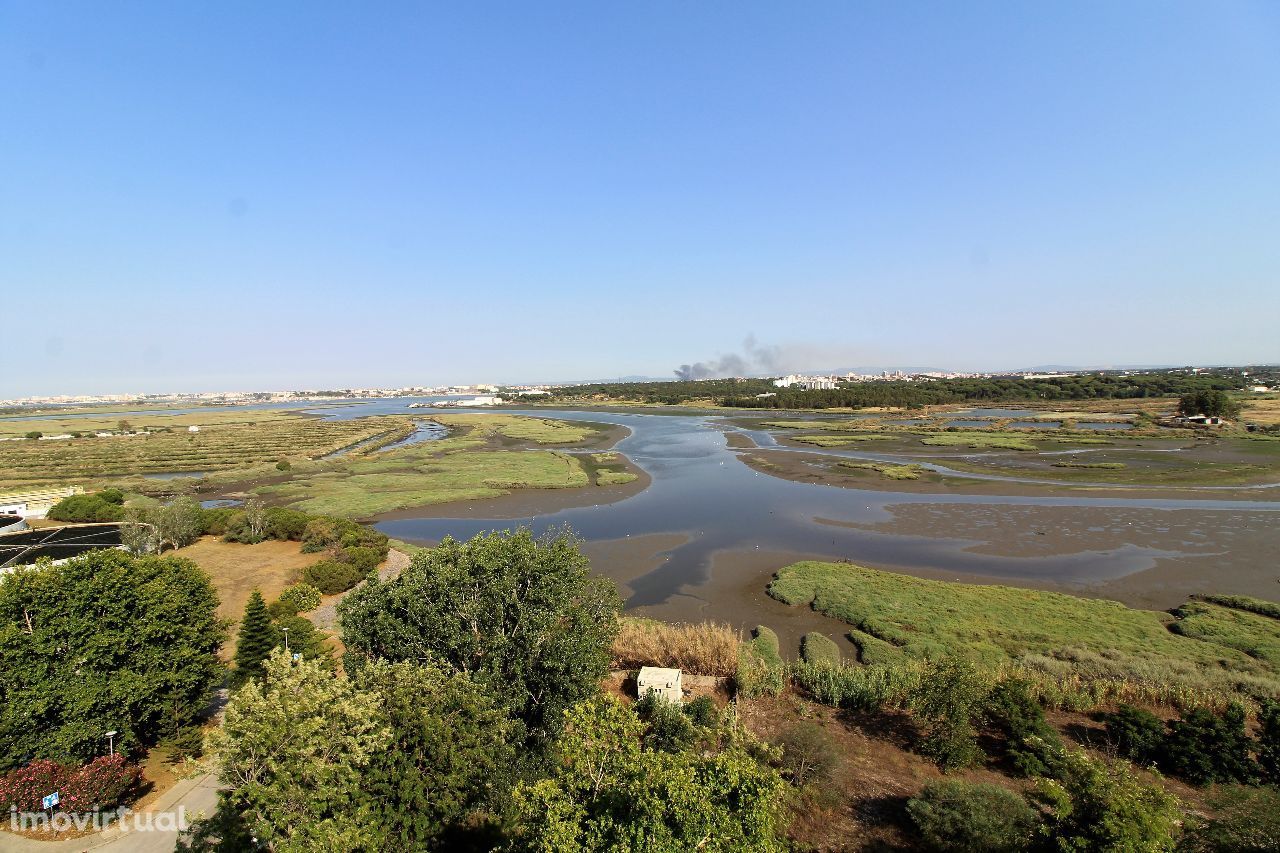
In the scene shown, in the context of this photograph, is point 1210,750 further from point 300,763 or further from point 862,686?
point 300,763

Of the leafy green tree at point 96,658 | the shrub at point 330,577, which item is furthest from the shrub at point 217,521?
the leafy green tree at point 96,658

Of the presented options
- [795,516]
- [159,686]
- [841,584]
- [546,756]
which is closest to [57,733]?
[159,686]

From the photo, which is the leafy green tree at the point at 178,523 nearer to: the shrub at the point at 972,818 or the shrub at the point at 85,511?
the shrub at the point at 85,511

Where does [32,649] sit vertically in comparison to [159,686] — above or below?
above

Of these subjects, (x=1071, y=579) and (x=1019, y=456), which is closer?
(x=1071, y=579)

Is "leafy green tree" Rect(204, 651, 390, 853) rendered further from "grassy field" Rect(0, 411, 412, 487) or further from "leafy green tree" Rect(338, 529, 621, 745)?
"grassy field" Rect(0, 411, 412, 487)

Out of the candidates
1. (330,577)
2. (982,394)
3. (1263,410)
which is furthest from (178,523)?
(982,394)

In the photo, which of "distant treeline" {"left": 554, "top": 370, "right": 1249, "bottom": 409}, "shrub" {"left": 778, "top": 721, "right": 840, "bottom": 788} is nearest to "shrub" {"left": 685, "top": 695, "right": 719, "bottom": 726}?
"shrub" {"left": 778, "top": 721, "right": 840, "bottom": 788}

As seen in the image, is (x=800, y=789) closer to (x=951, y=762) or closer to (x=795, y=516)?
(x=951, y=762)
